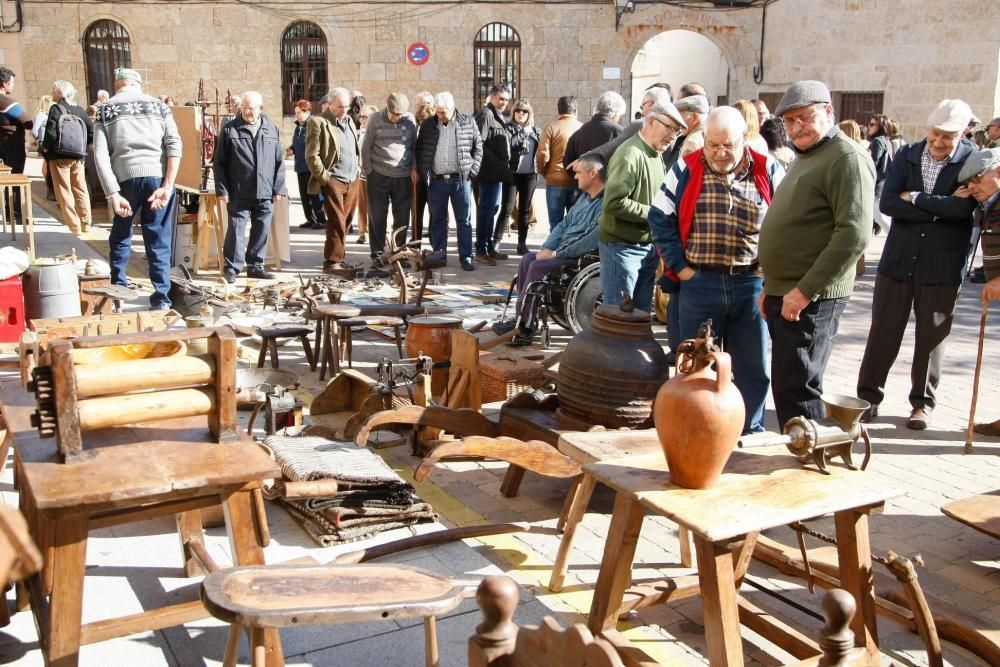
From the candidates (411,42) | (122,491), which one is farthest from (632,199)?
(411,42)

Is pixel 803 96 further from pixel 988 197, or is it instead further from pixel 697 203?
pixel 988 197

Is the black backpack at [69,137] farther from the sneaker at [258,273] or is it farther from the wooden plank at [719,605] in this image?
the wooden plank at [719,605]

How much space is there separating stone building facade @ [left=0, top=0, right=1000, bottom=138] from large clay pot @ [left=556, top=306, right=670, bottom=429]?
734 inches

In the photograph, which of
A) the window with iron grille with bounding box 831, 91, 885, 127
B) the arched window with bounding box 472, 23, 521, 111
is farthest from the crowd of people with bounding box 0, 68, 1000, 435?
the arched window with bounding box 472, 23, 521, 111

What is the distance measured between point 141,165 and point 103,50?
17.4 m

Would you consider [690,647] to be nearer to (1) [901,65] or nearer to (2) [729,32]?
(1) [901,65]

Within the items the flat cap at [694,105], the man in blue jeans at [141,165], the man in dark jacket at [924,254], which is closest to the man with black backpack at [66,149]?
the man in blue jeans at [141,165]

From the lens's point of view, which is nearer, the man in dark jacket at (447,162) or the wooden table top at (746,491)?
the wooden table top at (746,491)

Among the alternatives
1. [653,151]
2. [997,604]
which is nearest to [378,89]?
[653,151]

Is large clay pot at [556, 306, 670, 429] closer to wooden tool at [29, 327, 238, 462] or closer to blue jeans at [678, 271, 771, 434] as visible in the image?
blue jeans at [678, 271, 771, 434]

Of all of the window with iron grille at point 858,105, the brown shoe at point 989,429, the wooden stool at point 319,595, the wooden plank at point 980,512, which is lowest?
the brown shoe at point 989,429

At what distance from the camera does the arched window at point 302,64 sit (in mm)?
22766

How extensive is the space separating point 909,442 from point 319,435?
10.4 feet

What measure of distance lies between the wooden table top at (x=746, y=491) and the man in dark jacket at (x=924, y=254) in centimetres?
267
